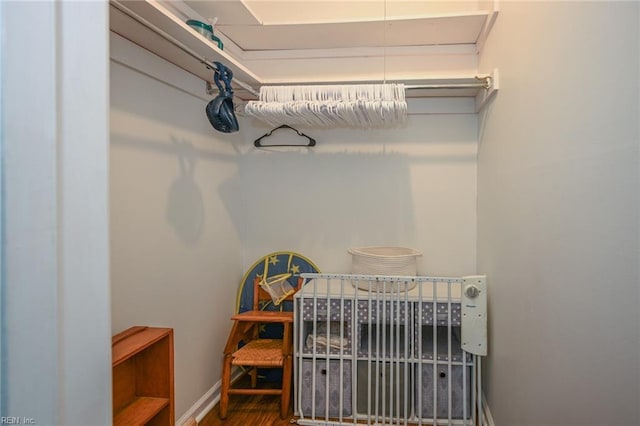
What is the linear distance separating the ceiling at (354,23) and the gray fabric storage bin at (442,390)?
75.5 inches

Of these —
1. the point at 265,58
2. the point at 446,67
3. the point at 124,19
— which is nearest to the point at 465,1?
the point at 446,67

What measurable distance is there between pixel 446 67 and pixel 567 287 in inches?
72.0

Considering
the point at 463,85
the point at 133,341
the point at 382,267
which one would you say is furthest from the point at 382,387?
the point at 463,85

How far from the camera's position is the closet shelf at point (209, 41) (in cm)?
143

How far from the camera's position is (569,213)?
1112mm

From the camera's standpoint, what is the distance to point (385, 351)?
7.32 feet

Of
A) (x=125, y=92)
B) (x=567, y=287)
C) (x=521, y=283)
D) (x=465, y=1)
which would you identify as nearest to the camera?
(x=567, y=287)

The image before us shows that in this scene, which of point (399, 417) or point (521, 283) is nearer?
point (521, 283)

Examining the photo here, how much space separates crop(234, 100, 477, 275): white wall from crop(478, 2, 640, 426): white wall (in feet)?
2.43

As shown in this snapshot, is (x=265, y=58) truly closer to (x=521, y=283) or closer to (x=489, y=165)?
(x=489, y=165)

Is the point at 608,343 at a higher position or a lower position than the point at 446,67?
lower

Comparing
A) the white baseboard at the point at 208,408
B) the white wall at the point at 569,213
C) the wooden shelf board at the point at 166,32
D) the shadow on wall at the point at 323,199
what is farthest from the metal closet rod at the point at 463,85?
the white baseboard at the point at 208,408

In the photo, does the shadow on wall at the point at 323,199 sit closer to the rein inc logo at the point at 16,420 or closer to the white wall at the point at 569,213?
the white wall at the point at 569,213

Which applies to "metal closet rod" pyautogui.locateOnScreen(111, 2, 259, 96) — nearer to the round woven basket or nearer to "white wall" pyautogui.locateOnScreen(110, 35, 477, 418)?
"white wall" pyautogui.locateOnScreen(110, 35, 477, 418)
